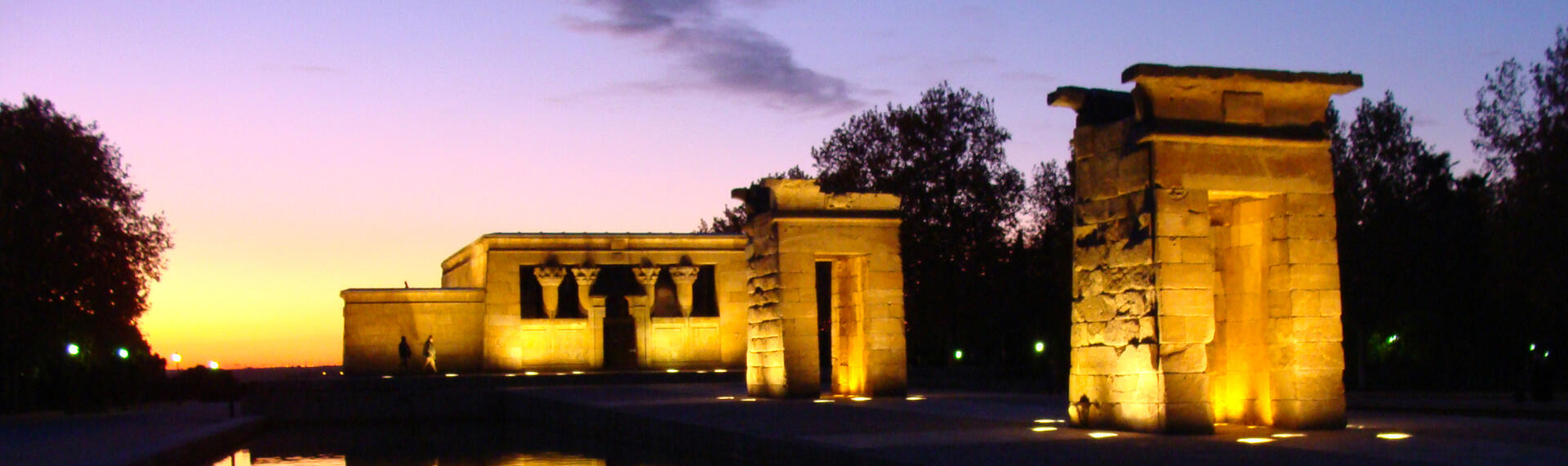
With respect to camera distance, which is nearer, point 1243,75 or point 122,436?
point 1243,75

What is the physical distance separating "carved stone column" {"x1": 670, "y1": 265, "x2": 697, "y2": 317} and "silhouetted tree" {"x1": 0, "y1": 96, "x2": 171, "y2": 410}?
40.2ft

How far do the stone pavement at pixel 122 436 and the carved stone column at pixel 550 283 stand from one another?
958 centimetres

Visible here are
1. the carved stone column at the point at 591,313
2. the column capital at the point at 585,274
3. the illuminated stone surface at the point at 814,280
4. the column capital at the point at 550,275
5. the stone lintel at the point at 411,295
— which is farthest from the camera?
the column capital at the point at 585,274

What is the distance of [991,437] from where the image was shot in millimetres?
13695

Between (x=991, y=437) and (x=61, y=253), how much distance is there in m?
18.9

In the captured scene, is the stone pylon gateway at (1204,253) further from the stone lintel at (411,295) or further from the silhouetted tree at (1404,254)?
the stone lintel at (411,295)

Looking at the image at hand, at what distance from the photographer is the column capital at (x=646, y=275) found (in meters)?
37.0

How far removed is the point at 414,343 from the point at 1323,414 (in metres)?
25.6

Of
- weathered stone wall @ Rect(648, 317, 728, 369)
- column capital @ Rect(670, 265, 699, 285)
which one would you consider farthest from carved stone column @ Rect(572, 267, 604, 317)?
column capital @ Rect(670, 265, 699, 285)

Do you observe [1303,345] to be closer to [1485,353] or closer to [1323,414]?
[1323,414]

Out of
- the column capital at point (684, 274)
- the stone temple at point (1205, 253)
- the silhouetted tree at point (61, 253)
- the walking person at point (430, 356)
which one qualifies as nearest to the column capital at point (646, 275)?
the column capital at point (684, 274)

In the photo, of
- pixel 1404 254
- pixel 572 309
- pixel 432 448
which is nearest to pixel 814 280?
pixel 432 448

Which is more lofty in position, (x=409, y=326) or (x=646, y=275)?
(x=646, y=275)

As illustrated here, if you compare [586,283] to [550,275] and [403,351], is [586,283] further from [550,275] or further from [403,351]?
[403,351]
